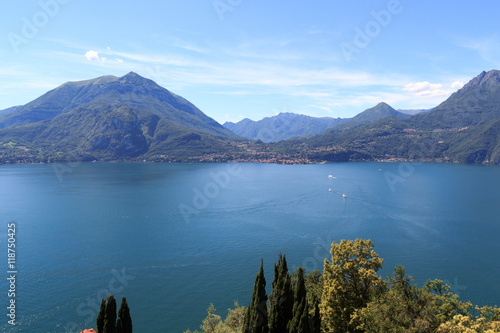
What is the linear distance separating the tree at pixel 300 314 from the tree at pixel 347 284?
146 inches

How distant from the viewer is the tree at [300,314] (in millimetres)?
21391

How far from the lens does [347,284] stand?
25.8m

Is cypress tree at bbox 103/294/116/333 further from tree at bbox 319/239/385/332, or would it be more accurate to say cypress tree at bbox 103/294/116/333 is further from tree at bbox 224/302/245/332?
tree at bbox 319/239/385/332

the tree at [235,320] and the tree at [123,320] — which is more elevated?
the tree at [123,320]

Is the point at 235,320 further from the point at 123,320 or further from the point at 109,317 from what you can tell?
the point at 109,317

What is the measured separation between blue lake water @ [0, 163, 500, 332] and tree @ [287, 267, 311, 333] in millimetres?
20118

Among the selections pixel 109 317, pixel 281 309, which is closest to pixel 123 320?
pixel 109 317

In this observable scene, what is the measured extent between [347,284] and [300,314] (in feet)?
20.1

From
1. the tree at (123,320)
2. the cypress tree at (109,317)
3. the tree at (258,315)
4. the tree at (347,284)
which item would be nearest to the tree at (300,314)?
the tree at (258,315)

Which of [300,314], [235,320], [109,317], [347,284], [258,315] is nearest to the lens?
[109,317]

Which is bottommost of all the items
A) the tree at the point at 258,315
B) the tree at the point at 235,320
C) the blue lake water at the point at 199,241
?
the blue lake water at the point at 199,241

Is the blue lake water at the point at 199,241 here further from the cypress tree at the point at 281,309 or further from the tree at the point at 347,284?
the tree at the point at 347,284

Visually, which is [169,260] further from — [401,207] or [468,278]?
[401,207]

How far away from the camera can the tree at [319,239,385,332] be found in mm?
25297
